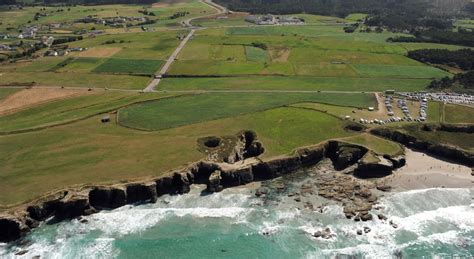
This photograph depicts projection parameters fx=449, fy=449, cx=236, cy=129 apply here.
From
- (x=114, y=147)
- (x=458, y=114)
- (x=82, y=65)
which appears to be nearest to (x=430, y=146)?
(x=458, y=114)

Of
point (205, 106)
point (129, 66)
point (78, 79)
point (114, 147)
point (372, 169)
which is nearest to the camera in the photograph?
point (372, 169)

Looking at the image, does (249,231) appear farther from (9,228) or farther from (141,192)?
(9,228)

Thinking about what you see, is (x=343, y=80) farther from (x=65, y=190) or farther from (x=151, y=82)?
(x=65, y=190)

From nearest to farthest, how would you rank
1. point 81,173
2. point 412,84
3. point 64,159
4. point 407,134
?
point 81,173
point 64,159
point 407,134
point 412,84

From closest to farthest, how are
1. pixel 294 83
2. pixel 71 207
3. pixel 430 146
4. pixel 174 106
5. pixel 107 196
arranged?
pixel 71 207 < pixel 107 196 < pixel 430 146 < pixel 174 106 < pixel 294 83

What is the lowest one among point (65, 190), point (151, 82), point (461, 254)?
point (461, 254)

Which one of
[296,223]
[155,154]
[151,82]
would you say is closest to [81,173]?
[155,154]
